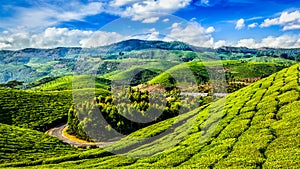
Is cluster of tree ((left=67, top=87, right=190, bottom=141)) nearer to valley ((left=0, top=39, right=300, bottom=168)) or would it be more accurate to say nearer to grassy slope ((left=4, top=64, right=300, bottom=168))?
valley ((left=0, top=39, right=300, bottom=168))

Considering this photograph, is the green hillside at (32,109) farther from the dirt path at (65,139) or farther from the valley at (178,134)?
the dirt path at (65,139)

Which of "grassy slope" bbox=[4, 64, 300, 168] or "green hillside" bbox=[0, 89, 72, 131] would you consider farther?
"green hillside" bbox=[0, 89, 72, 131]

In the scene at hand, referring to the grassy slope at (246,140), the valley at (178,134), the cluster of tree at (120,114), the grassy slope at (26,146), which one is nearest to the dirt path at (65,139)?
the valley at (178,134)

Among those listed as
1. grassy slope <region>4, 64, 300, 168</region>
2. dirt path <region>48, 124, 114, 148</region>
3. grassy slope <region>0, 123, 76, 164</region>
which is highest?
grassy slope <region>4, 64, 300, 168</region>

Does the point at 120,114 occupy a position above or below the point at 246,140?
below

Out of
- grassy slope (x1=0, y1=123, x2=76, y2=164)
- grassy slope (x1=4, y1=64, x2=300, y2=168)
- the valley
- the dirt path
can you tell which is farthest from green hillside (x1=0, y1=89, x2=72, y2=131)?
grassy slope (x1=4, y1=64, x2=300, y2=168)

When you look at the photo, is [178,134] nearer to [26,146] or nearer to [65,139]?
[26,146]

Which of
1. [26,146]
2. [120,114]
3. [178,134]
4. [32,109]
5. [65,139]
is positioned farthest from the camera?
[32,109]

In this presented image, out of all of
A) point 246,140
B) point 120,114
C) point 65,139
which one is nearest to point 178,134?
point 246,140

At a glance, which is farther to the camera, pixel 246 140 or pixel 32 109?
pixel 32 109

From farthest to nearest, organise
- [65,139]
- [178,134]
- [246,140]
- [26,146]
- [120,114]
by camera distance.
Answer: [65,139] < [120,114] < [26,146] < [178,134] < [246,140]

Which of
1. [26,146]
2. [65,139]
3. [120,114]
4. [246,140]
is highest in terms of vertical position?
[246,140]

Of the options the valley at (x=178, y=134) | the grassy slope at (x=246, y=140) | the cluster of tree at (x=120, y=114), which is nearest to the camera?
the grassy slope at (x=246, y=140)

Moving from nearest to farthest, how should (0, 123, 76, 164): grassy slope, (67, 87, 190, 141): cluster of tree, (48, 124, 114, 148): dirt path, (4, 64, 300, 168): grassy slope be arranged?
(4, 64, 300, 168): grassy slope
(0, 123, 76, 164): grassy slope
(48, 124, 114, 148): dirt path
(67, 87, 190, 141): cluster of tree
